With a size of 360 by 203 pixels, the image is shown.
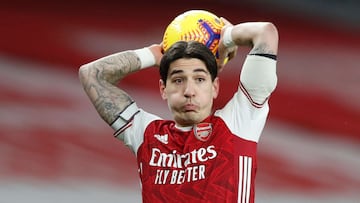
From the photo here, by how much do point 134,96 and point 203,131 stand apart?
55.2 inches

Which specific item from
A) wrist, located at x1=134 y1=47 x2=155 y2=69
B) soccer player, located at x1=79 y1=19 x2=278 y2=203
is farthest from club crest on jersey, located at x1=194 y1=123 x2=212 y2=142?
wrist, located at x1=134 y1=47 x2=155 y2=69

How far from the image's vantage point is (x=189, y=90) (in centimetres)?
197

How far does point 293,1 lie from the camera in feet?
11.4

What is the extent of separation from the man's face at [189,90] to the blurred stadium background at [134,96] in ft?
4.34

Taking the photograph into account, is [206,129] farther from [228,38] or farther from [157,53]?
[157,53]

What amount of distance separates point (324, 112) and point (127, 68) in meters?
1.38

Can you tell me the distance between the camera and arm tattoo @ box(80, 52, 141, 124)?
85.0 inches

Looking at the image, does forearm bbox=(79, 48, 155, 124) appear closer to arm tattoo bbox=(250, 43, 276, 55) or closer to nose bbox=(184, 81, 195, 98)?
nose bbox=(184, 81, 195, 98)

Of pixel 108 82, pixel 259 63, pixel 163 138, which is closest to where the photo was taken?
pixel 259 63

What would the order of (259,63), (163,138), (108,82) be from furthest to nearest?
(108,82) < (163,138) < (259,63)

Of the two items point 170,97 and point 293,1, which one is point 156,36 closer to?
point 293,1

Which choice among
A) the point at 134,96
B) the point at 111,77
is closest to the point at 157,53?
the point at 111,77

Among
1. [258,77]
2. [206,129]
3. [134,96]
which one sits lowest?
[206,129]

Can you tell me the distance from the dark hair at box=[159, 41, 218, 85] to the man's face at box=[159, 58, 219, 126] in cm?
1
